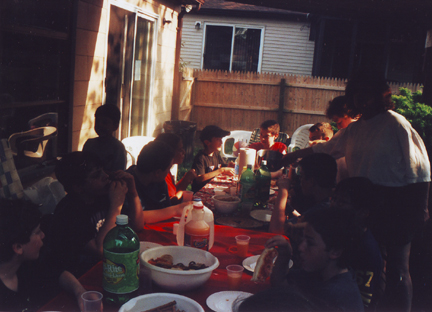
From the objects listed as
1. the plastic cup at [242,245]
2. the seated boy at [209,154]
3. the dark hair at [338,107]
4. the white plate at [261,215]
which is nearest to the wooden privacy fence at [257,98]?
the seated boy at [209,154]

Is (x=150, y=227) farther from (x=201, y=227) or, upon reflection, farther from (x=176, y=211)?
(x=201, y=227)

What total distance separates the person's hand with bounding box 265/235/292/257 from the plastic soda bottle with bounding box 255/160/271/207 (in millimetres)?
1509

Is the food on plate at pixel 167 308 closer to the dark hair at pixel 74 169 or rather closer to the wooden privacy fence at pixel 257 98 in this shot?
the dark hair at pixel 74 169

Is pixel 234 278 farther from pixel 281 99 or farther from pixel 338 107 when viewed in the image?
pixel 281 99

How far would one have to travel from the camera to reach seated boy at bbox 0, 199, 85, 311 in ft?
5.99

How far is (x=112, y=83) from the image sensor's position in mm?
6387

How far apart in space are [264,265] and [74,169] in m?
1.28

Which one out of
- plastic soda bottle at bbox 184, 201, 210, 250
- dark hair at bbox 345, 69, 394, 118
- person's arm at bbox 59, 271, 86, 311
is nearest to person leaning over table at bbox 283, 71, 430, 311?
dark hair at bbox 345, 69, 394, 118

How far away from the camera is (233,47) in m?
15.6

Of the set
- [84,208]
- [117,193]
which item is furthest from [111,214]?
[84,208]

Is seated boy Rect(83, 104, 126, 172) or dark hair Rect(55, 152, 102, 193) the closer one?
dark hair Rect(55, 152, 102, 193)

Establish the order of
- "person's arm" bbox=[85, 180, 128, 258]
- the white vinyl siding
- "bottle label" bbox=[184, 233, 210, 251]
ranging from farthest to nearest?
1. the white vinyl siding
2. "person's arm" bbox=[85, 180, 128, 258]
3. "bottle label" bbox=[184, 233, 210, 251]

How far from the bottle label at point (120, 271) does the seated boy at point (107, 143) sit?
271 cm

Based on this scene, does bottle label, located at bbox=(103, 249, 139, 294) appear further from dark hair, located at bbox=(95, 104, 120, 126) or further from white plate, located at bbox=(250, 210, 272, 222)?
dark hair, located at bbox=(95, 104, 120, 126)
